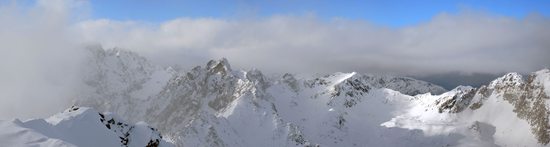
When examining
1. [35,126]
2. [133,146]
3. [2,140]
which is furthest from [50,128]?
[133,146]

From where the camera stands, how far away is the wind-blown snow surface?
70.4 metres

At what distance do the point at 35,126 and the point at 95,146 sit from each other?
26.3 feet

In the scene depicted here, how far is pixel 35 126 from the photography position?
249ft

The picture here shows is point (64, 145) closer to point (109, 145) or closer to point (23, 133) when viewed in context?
point (23, 133)

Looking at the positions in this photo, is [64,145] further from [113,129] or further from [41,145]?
[113,129]

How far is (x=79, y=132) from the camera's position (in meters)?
80.9

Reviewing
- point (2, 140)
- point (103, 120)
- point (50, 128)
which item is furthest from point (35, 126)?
point (103, 120)

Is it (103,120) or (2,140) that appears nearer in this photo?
(2,140)

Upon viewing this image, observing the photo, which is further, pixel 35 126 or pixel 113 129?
pixel 113 129

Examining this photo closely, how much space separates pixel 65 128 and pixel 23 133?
30.1 feet

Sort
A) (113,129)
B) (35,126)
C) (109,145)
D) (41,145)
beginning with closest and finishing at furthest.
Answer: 1. (41,145)
2. (35,126)
3. (109,145)
4. (113,129)

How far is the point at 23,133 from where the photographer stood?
71.4 m

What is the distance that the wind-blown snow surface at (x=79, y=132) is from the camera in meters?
70.4

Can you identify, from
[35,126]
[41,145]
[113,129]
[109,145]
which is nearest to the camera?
[41,145]
